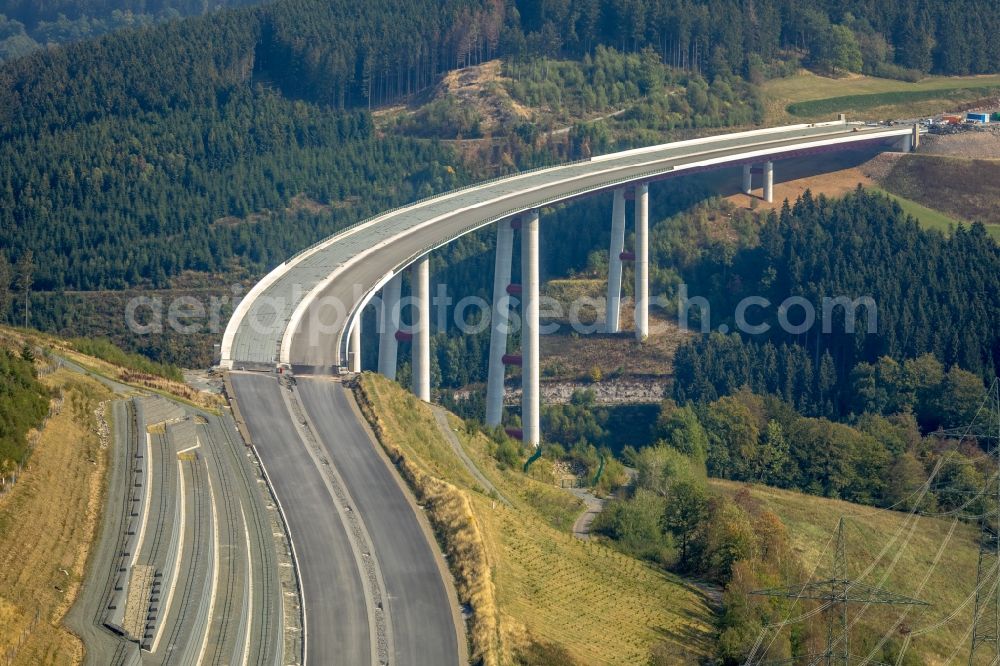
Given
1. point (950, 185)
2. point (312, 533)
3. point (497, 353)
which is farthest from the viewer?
point (950, 185)

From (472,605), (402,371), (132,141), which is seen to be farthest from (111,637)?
(132,141)

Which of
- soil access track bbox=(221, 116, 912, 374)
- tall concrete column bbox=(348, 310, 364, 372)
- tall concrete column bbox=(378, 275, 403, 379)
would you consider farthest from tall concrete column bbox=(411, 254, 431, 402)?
tall concrete column bbox=(348, 310, 364, 372)

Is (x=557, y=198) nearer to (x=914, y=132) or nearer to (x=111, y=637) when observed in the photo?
(x=914, y=132)

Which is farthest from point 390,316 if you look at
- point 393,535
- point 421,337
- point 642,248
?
point 393,535

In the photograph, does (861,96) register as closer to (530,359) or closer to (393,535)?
(530,359)

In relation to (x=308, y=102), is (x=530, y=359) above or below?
below

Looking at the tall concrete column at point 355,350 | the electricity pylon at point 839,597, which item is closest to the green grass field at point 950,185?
the tall concrete column at point 355,350

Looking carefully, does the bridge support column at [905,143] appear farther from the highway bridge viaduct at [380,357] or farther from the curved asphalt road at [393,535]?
the curved asphalt road at [393,535]
